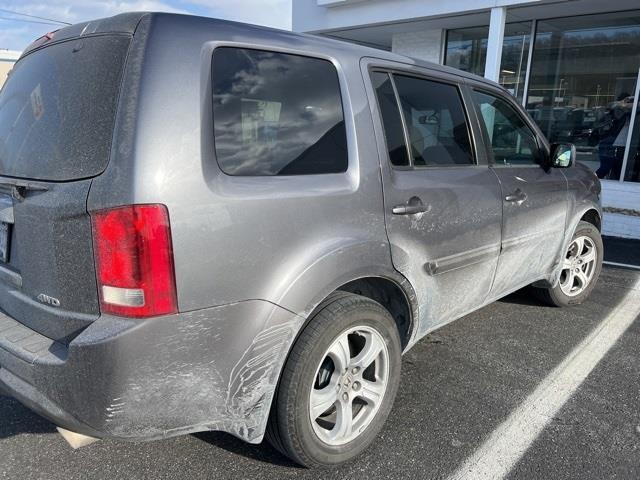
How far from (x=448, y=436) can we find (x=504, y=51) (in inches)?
370

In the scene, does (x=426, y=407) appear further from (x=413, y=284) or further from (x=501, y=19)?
(x=501, y=19)

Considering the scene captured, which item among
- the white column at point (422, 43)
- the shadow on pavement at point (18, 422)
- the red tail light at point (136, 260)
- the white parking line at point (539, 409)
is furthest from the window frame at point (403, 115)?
the white column at point (422, 43)

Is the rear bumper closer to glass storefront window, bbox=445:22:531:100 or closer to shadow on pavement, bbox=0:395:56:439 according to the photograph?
shadow on pavement, bbox=0:395:56:439

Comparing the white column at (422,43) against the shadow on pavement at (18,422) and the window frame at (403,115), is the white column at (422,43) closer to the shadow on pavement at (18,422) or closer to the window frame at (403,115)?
the window frame at (403,115)

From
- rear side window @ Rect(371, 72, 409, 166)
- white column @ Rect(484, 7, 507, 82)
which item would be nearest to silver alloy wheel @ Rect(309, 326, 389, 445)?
rear side window @ Rect(371, 72, 409, 166)

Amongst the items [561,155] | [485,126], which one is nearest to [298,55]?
[485,126]

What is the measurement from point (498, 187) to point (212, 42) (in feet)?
6.76

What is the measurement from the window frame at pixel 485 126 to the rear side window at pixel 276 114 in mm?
1317

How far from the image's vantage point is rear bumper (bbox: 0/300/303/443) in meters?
1.74

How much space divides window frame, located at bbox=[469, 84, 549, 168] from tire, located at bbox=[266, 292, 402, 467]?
1.46m

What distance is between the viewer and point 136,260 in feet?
5.62

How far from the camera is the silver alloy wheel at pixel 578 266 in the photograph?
14.4ft

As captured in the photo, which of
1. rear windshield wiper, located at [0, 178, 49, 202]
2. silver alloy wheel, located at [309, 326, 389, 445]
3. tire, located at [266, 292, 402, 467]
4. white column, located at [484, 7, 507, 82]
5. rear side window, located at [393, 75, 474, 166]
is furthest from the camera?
white column, located at [484, 7, 507, 82]

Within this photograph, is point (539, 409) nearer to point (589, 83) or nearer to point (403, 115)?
point (403, 115)
